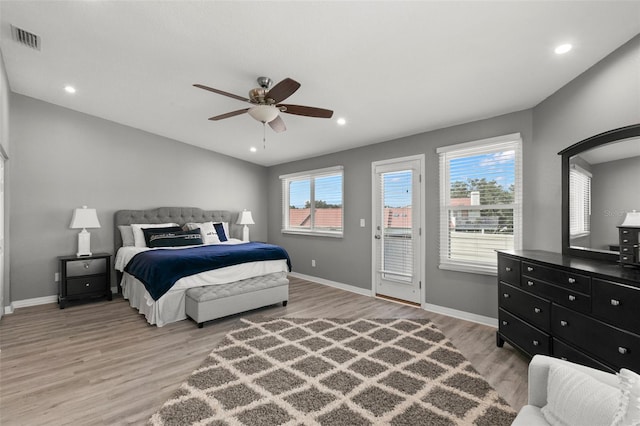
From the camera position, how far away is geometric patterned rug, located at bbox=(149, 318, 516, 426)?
1.88m

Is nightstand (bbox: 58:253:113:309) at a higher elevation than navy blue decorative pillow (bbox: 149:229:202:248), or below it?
below

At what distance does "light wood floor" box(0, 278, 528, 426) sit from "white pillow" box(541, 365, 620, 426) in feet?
3.68

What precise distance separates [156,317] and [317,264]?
2.97 metres

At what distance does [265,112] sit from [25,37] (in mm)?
2280

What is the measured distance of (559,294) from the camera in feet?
7.07

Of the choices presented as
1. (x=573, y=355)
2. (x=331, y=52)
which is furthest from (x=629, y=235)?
(x=331, y=52)

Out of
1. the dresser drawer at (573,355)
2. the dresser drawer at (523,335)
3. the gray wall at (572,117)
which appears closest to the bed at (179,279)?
the dresser drawer at (523,335)

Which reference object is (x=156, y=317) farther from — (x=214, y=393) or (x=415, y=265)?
(x=415, y=265)

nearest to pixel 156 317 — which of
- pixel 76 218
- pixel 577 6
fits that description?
pixel 76 218

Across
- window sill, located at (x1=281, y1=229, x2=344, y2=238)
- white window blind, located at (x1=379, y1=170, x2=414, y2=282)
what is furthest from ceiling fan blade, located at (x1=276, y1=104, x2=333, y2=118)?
window sill, located at (x1=281, y1=229, x2=344, y2=238)

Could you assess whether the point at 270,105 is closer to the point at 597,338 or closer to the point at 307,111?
the point at 307,111

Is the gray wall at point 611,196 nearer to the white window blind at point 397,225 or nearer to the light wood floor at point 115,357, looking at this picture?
the light wood floor at point 115,357

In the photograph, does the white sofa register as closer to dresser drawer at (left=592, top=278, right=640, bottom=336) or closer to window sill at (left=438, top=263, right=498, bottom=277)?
dresser drawer at (left=592, top=278, right=640, bottom=336)

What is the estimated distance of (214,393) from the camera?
6.93ft
